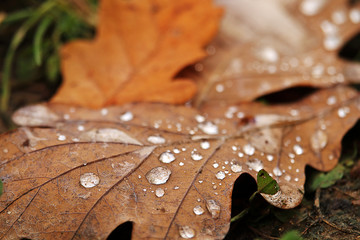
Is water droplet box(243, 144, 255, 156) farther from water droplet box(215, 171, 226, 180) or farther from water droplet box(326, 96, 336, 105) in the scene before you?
water droplet box(326, 96, 336, 105)

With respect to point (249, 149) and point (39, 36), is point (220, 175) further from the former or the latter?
point (39, 36)

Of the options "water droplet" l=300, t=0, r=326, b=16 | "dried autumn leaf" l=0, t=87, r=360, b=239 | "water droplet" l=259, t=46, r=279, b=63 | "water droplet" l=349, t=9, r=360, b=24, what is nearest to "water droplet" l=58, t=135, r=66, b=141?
"dried autumn leaf" l=0, t=87, r=360, b=239

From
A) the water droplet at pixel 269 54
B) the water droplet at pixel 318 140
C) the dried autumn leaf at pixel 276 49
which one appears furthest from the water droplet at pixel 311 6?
the water droplet at pixel 318 140

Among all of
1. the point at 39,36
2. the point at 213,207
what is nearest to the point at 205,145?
the point at 213,207

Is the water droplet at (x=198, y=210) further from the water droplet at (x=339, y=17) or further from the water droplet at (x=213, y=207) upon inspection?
the water droplet at (x=339, y=17)

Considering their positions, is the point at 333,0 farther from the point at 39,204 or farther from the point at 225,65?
the point at 39,204

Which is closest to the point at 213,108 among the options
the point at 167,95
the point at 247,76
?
the point at 167,95
